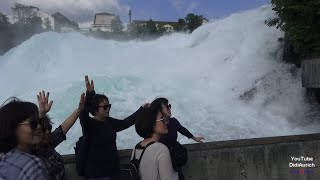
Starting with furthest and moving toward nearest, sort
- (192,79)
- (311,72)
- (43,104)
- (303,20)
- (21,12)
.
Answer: (21,12)
(192,79)
(311,72)
(303,20)
(43,104)

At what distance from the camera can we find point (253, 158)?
5.66 m

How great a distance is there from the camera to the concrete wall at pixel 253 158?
5.48m

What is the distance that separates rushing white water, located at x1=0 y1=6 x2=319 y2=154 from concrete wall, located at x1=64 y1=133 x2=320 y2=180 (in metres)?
4.94

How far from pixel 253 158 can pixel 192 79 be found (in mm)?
11989

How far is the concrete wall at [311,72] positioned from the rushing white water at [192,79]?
47.6 inches

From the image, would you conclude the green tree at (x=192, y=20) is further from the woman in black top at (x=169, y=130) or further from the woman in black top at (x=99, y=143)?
the woman in black top at (x=99, y=143)

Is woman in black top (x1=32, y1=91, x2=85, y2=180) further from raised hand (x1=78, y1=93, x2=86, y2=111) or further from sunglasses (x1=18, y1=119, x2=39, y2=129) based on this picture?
raised hand (x1=78, y1=93, x2=86, y2=111)

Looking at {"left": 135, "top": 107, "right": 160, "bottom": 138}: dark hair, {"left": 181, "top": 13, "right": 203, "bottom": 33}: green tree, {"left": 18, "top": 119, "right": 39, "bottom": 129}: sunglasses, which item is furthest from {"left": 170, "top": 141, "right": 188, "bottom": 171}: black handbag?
{"left": 181, "top": 13, "right": 203, "bottom": 33}: green tree

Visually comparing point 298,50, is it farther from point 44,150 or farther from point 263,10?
point 44,150

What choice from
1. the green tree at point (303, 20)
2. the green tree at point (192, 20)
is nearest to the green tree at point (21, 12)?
the green tree at point (192, 20)

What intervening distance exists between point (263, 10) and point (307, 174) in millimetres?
16483

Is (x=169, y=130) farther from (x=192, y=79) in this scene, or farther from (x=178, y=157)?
(x=192, y=79)

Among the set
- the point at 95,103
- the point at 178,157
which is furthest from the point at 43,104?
the point at 178,157

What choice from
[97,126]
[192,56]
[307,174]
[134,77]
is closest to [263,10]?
[192,56]
